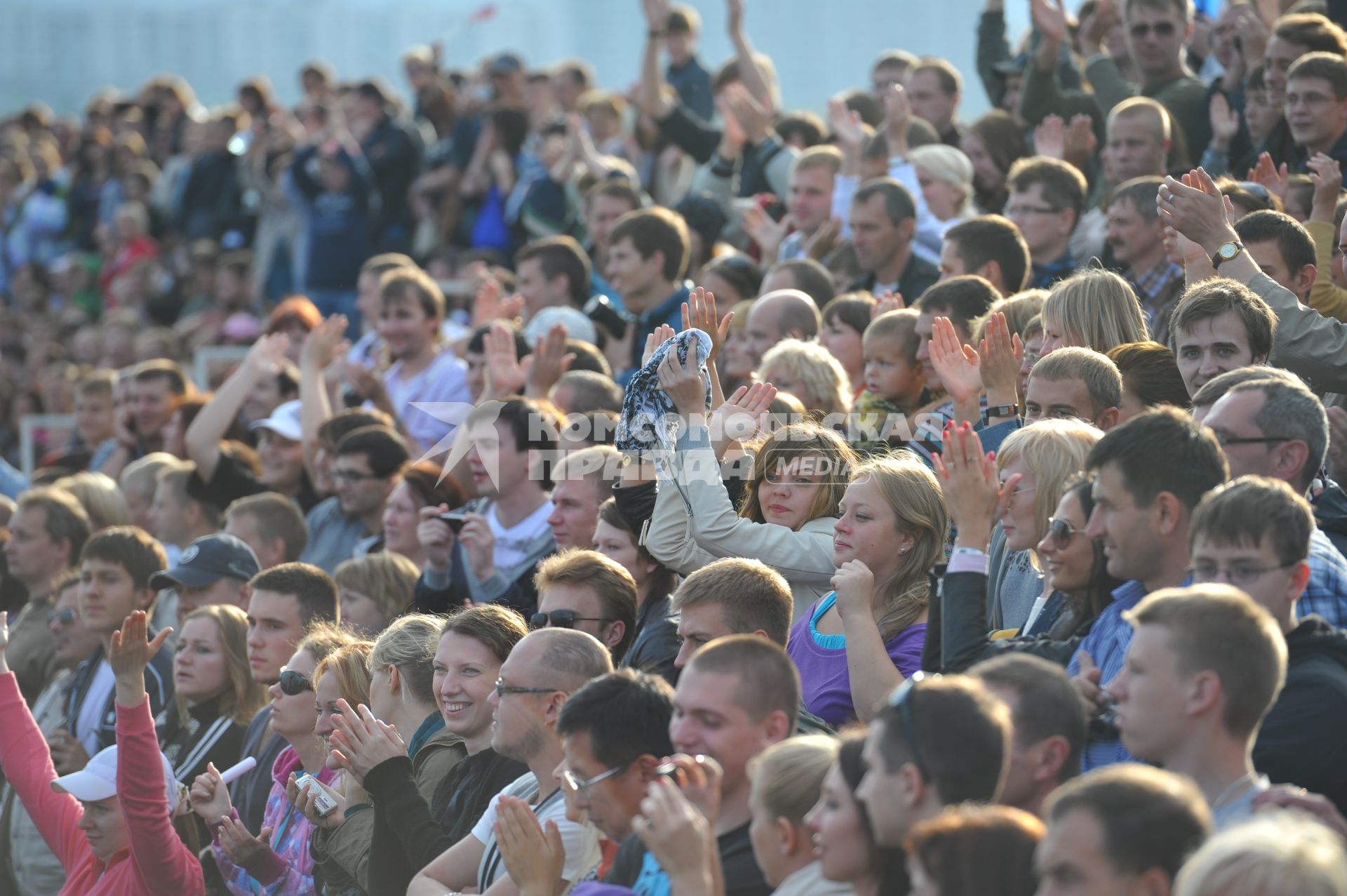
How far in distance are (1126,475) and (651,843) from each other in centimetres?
136

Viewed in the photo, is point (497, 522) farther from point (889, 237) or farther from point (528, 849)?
point (528, 849)

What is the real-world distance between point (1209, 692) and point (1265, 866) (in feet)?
2.16

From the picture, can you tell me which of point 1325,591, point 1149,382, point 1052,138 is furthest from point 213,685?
point 1052,138

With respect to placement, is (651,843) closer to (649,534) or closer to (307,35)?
(649,534)

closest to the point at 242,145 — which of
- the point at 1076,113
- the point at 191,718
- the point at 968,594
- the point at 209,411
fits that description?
the point at 209,411

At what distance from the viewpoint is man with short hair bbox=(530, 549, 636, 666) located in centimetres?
512

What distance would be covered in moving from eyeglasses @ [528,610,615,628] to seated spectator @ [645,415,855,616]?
298mm

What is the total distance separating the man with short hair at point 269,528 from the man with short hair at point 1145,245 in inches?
153

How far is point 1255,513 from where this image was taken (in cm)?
338

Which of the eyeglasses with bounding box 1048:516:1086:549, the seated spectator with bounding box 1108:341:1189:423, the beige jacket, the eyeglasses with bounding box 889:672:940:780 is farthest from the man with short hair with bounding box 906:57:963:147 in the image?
the eyeglasses with bounding box 889:672:940:780

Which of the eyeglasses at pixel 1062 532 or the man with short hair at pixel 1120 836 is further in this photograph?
the eyeglasses at pixel 1062 532

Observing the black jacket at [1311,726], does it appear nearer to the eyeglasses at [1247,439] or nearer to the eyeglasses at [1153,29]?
the eyeglasses at [1247,439]

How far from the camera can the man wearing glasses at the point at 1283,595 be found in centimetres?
337

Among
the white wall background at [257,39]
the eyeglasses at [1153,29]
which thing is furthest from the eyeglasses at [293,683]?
the white wall background at [257,39]
